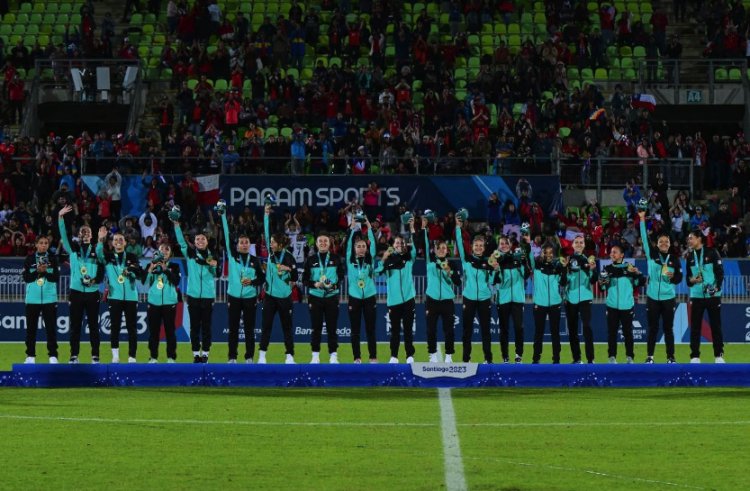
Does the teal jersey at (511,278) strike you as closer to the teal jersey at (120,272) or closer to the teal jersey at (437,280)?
the teal jersey at (437,280)

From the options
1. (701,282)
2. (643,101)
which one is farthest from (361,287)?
(643,101)

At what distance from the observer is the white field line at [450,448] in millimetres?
11945

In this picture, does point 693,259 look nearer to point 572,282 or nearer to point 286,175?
point 572,282

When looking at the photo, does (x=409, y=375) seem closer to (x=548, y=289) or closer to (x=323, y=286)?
(x=323, y=286)

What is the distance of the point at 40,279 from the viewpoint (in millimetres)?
21812

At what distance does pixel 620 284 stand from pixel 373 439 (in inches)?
335

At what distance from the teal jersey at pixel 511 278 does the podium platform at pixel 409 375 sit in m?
2.89

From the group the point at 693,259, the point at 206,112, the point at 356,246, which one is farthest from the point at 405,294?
the point at 206,112

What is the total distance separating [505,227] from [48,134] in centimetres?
1450

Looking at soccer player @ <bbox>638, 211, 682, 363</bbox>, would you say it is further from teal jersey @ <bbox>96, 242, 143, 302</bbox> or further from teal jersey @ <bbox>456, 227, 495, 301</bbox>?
teal jersey @ <bbox>96, 242, 143, 302</bbox>

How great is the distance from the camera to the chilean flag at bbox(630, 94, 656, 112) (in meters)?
37.9

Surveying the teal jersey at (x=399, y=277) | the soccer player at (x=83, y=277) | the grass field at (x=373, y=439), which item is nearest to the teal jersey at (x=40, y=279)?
the soccer player at (x=83, y=277)

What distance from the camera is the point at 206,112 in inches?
1480

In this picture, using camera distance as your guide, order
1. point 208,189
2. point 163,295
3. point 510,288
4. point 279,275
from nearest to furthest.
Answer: point 279,275
point 163,295
point 510,288
point 208,189
